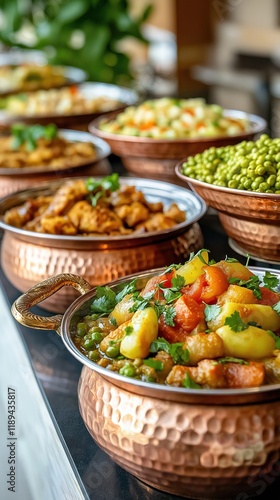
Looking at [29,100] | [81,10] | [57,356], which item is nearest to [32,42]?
[81,10]

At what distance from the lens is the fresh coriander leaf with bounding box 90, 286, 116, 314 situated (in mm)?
1264

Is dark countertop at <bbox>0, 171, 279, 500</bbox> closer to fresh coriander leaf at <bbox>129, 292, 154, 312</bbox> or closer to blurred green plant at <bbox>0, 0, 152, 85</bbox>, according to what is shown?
fresh coriander leaf at <bbox>129, 292, 154, 312</bbox>

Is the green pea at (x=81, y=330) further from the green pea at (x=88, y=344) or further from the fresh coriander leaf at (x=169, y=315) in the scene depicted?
the fresh coriander leaf at (x=169, y=315)

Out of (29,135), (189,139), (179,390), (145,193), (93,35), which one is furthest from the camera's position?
(93,35)

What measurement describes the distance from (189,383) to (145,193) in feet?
3.57

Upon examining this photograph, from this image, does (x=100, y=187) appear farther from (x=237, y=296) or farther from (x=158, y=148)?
(x=237, y=296)

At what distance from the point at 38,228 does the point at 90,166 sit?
640 millimetres

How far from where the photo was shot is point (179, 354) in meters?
1.05

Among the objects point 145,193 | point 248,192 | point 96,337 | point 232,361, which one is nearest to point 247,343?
point 232,361

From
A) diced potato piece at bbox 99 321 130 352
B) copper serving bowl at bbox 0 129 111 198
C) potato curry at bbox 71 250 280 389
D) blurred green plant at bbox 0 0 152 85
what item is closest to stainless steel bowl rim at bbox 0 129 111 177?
copper serving bowl at bbox 0 129 111 198

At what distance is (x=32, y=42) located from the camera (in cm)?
451

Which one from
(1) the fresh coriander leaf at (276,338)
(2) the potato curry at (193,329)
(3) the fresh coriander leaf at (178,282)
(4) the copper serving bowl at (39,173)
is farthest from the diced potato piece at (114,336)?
(4) the copper serving bowl at (39,173)

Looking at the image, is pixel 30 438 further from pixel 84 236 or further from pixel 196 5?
pixel 196 5

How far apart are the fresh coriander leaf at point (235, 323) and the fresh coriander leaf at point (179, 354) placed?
0.24 feet
